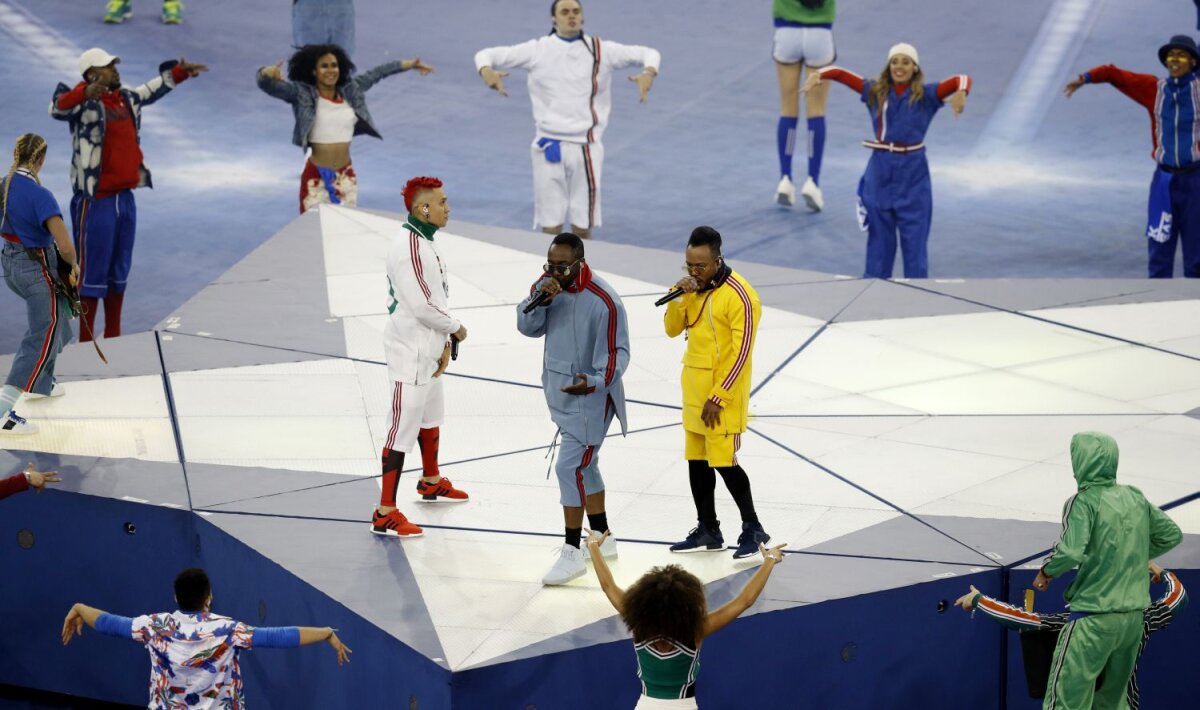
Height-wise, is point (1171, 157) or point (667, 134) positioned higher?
point (667, 134)

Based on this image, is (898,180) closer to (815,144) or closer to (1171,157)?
(1171,157)

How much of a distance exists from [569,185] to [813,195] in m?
2.76

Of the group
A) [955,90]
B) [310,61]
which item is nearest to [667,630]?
[955,90]

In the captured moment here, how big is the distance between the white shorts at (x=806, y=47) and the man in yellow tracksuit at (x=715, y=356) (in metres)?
7.88

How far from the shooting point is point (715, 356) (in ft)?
22.0

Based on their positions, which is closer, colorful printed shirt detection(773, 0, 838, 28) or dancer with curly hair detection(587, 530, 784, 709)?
dancer with curly hair detection(587, 530, 784, 709)

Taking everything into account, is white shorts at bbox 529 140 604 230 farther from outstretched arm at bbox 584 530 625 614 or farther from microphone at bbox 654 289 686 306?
outstretched arm at bbox 584 530 625 614

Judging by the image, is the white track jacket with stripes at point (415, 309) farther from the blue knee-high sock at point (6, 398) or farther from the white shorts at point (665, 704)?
the white shorts at point (665, 704)

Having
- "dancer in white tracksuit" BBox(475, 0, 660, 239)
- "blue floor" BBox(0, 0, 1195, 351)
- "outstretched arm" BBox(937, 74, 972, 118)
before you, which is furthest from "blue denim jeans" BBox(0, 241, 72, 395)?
"outstretched arm" BBox(937, 74, 972, 118)

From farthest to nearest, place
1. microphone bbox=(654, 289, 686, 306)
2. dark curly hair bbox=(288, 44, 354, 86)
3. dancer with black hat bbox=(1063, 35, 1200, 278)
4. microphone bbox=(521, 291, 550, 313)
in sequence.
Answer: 1. dark curly hair bbox=(288, 44, 354, 86)
2. dancer with black hat bbox=(1063, 35, 1200, 278)
3. microphone bbox=(654, 289, 686, 306)
4. microphone bbox=(521, 291, 550, 313)

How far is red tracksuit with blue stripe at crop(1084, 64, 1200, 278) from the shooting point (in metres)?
11.5

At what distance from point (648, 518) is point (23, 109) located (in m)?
10.8

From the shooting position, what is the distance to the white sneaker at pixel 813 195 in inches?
571

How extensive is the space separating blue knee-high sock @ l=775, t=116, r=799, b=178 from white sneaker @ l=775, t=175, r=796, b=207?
67 mm
